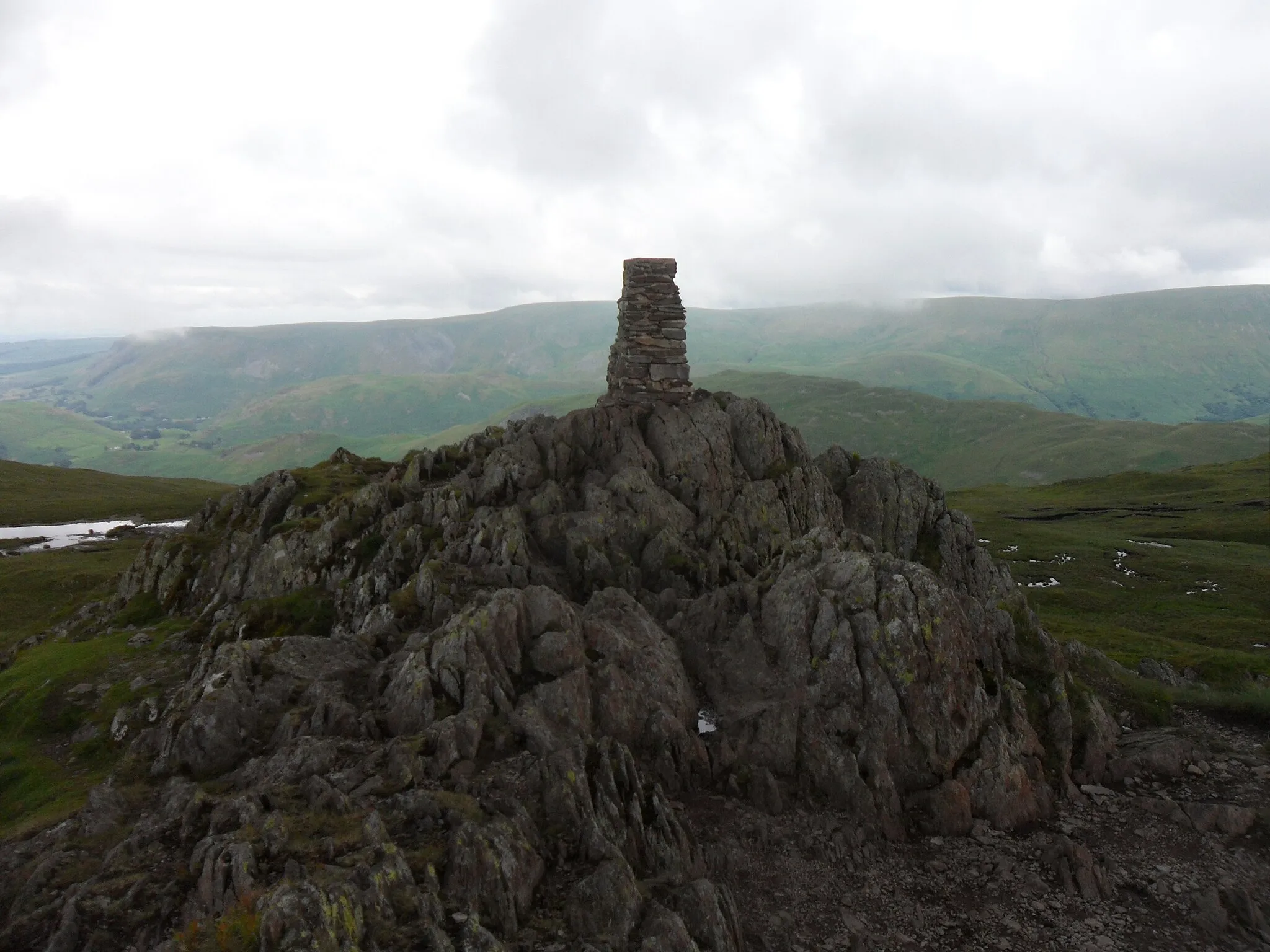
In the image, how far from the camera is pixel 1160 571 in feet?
382

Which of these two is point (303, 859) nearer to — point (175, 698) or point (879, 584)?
point (175, 698)

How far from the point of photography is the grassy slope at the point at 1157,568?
77.8 m

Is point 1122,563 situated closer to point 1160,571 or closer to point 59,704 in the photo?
point 1160,571

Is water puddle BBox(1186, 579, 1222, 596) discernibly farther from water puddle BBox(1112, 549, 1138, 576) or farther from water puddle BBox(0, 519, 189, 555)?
water puddle BBox(0, 519, 189, 555)

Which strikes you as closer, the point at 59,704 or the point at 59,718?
the point at 59,718

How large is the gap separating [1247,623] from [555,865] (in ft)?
326

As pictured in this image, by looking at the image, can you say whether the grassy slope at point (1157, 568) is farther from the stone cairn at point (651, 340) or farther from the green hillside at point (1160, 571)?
the stone cairn at point (651, 340)

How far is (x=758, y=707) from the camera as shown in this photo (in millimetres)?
41125

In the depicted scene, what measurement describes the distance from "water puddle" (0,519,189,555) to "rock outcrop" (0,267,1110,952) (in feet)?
318

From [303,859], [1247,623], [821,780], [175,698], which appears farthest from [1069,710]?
[1247,623]

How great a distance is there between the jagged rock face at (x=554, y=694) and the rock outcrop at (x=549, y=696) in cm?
16

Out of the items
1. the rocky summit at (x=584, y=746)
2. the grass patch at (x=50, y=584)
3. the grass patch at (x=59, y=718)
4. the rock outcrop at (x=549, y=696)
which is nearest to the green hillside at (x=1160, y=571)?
the rock outcrop at (x=549, y=696)

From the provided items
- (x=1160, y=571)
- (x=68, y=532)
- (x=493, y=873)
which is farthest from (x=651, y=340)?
(x=68, y=532)

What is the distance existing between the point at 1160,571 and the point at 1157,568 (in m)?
1.76
